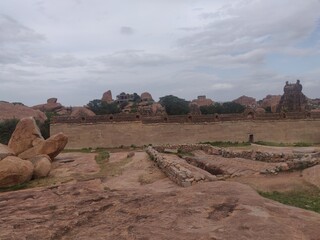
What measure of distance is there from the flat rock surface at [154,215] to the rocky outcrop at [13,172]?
4.06 meters

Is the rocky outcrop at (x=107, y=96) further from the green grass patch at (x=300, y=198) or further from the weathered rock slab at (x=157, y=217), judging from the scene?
the green grass patch at (x=300, y=198)

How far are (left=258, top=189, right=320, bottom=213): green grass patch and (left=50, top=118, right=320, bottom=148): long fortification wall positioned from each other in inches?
840

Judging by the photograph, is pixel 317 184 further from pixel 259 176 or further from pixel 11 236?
pixel 11 236

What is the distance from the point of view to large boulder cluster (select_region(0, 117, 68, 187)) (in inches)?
555

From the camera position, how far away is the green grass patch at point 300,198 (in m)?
8.84

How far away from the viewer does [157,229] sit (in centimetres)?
621

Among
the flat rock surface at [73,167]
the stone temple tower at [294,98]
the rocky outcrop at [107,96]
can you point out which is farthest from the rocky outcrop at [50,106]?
the flat rock surface at [73,167]

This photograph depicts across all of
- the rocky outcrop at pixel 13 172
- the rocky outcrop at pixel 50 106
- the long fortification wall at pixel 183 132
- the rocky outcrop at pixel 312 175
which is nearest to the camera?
the rocky outcrop at pixel 312 175

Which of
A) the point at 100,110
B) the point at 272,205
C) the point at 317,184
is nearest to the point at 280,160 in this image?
the point at 317,184

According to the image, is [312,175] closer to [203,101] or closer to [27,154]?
[27,154]

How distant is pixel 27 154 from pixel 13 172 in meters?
4.43

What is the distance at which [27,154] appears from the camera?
18.3m

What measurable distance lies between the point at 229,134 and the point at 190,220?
26.0 metres

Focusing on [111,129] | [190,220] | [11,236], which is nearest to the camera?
[11,236]
